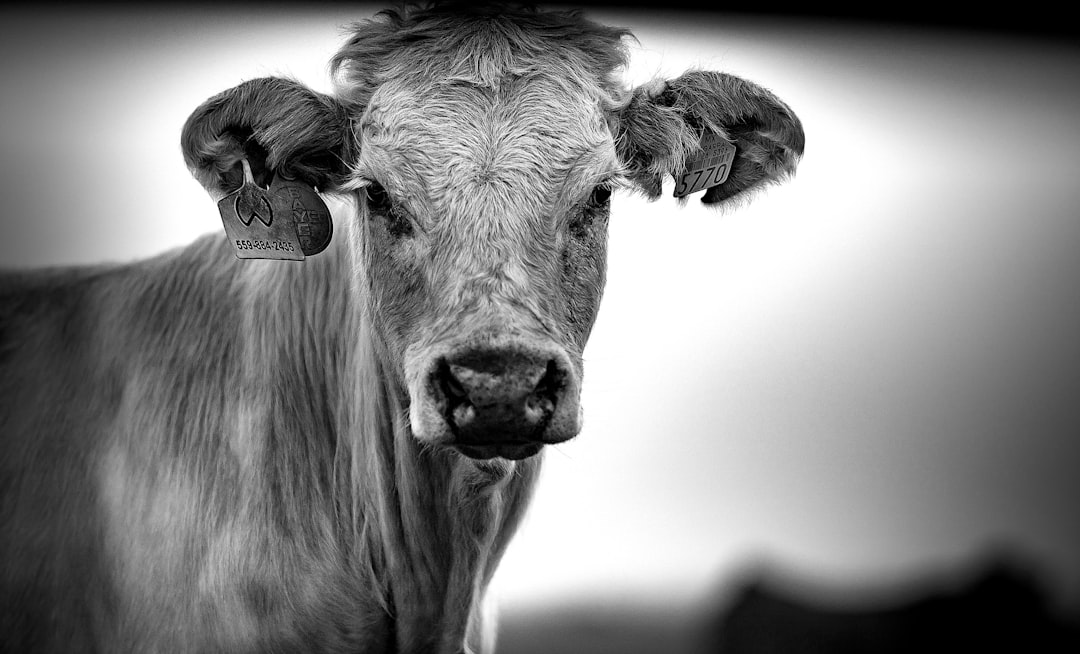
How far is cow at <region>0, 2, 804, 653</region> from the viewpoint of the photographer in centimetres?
279

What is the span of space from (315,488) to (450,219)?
3.74 ft

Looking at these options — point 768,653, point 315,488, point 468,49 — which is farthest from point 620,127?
point 768,653

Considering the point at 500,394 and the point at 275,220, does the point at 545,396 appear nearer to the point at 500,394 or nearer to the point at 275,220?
the point at 500,394

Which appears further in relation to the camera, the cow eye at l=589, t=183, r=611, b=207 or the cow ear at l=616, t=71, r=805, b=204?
the cow ear at l=616, t=71, r=805, b=204

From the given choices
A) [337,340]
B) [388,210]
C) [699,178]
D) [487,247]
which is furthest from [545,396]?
[699,178]

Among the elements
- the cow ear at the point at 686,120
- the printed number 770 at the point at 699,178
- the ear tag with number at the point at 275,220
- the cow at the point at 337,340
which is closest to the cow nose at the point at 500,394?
the cow at the point at 337,340

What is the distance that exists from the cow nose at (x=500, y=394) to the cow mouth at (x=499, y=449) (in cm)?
3

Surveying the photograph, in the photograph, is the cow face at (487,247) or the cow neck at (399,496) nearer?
the cow face at (487,247)

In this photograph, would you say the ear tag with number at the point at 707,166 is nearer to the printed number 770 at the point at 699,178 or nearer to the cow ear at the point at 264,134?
the printed number 770 at the point at 699,178

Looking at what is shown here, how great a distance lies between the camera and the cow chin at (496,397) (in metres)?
2.36

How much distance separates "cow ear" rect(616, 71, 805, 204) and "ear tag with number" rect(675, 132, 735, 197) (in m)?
0.03

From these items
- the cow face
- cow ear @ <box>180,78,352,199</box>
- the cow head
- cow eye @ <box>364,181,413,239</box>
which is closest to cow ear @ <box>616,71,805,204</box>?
the cow head

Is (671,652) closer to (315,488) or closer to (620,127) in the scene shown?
(315,488)

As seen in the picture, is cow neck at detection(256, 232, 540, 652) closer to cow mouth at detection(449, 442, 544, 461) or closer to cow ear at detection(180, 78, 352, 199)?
cow ear at detection(180, 78, 352, 199)
